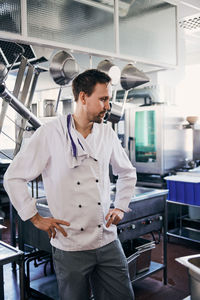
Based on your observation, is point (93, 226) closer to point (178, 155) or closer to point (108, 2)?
point (108, 2)

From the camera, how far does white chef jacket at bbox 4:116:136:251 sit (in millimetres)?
1559

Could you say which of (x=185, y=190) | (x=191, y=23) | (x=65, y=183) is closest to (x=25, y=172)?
(x=65, y=183)

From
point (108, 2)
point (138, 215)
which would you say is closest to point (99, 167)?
point (138, 215)

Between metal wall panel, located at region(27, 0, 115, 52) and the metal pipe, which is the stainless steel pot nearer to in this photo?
the metal pipe

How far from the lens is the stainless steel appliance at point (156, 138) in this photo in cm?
482

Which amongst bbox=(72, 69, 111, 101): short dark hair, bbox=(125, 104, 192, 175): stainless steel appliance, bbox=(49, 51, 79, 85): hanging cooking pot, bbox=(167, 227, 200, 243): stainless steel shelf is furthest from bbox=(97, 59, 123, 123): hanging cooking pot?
bbox=(167, 227, 200, 243): stainless steel shelf

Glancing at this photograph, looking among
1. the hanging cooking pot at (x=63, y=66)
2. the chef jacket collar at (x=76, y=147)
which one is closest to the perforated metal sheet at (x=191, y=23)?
the hanging cooking pot at (x=63, y=66)

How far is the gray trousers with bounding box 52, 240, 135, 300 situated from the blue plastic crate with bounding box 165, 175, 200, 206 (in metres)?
2.62

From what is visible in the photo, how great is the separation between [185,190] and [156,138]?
3.32ft

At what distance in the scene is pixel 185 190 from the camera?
4188 millimetres

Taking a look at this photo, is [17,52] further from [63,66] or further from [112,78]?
[112,78]

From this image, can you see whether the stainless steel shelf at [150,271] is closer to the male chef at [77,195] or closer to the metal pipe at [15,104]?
the male chef at [77,195]

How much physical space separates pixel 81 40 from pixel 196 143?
3229 mm

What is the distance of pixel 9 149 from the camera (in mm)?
7367
